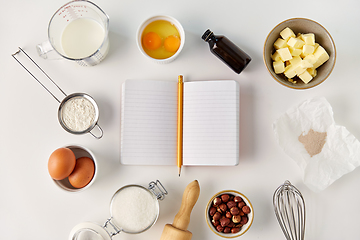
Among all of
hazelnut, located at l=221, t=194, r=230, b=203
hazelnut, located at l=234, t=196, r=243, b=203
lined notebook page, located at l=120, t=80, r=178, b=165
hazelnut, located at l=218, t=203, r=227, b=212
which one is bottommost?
hazelnut, located at l=218, t=203, r=227, b=212

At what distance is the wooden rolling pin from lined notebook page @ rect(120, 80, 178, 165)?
4.0 inches

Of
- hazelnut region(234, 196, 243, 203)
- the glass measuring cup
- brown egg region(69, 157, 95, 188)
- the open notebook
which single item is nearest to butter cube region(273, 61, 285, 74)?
the open notebook

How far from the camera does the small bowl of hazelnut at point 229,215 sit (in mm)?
746

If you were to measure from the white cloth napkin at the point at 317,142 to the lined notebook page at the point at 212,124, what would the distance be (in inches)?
5.6

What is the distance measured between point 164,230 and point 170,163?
0.19 m

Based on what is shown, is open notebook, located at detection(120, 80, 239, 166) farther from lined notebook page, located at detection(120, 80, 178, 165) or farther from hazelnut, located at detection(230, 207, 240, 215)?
hazelnut, located at detection(230, 207, 240, 215)

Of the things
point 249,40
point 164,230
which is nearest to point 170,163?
point 164,230

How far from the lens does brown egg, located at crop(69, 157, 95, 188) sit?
0.76m

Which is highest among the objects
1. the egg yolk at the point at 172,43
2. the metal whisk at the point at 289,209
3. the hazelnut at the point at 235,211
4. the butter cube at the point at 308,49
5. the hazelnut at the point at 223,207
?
the egg yolk at the point at 172,43

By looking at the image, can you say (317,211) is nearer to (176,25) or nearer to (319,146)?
(319,146)

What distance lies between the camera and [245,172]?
0.82 meters

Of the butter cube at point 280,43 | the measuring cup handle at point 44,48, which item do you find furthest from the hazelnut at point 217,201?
the measuring cup handle at point 44,48

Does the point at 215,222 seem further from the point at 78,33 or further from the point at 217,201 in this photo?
the point at 78,33

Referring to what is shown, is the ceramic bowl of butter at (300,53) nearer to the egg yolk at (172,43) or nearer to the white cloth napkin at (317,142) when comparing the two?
→ the white cloth napkin at (317,142)
